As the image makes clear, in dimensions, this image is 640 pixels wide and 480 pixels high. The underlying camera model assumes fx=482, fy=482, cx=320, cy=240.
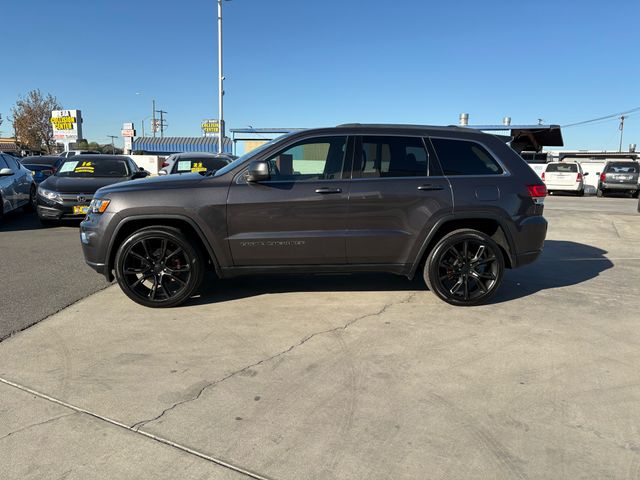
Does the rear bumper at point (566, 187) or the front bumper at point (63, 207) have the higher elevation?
the rear bumper at point (566, 187)

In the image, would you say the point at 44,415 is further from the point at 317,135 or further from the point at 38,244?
the point at 38,244

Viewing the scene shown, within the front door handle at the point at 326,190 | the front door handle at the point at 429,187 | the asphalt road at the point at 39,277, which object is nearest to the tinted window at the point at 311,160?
the front door handle at the point at 326,190

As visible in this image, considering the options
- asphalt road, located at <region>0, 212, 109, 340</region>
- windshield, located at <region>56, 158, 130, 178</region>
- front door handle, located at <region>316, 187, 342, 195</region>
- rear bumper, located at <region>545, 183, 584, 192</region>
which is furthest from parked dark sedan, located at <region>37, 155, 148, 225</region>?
rear bumper, located at <region>545, 183, 584, 192</region>

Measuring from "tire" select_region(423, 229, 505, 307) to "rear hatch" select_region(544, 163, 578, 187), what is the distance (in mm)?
18541

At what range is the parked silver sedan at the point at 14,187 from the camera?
10.0 meters

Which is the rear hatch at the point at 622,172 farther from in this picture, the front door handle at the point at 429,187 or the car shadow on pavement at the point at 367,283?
the front door handle at the point at 429,187

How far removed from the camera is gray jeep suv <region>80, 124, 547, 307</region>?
479 centimetres

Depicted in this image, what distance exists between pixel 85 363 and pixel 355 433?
7.21 feet

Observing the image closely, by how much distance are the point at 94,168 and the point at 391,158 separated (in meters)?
7.97

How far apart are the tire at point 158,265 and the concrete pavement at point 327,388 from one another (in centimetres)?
21

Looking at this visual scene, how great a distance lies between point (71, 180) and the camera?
988cm

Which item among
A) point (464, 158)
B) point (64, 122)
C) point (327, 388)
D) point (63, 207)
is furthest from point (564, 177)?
point (64, 122)

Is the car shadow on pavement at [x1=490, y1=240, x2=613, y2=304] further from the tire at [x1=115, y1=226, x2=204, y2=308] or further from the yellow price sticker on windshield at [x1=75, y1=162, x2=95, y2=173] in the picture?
the yellow price sticker on windshield at [x1=75, y1=162, x2=95, y2=173]

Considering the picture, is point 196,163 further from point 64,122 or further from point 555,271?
point 64,122
